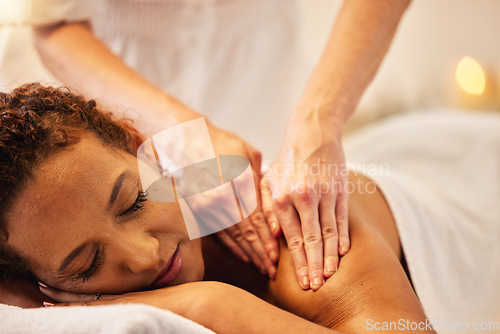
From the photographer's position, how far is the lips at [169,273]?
2.63ft

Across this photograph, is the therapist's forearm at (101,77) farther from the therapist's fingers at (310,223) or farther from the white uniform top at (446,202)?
the white uniform top at (446,202)

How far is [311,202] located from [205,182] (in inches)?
8.2

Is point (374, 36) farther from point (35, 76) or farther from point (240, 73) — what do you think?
point (35, 76)

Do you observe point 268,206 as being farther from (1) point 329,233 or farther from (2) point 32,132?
(2) point 32,132

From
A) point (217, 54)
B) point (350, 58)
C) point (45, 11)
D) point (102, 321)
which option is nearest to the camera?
point (102, 321)

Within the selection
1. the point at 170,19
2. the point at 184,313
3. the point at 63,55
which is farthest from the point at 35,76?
the point at 184,313

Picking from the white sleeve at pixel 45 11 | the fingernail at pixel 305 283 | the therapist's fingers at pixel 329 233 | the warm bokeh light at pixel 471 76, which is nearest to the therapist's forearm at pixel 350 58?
the therapist's fingers at pixel 329 233

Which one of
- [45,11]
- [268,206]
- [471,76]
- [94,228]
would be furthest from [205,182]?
[471,76]

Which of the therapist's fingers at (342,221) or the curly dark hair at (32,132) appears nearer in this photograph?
the curly dark hair at (32,132)

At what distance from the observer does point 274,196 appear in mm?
874

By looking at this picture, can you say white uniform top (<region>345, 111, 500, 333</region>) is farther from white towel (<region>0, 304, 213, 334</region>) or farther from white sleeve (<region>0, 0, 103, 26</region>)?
white sleeve (<region>0, 0, 103, 26</region>)

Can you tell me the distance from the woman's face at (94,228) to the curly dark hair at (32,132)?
0.02 metres

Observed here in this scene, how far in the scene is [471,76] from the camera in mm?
1844

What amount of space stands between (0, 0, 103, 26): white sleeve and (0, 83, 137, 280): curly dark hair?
329 mm
